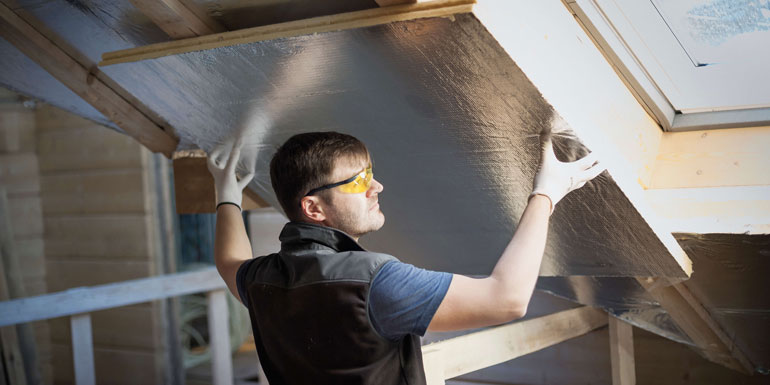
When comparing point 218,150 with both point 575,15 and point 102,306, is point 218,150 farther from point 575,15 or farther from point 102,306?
point 102,306

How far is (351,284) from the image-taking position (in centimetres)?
103

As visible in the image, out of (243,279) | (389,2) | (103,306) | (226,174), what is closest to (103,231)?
(103,306)

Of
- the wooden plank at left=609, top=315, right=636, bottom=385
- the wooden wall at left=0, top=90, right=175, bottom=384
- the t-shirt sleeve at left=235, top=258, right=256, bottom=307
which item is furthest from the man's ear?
the wooden wall at left=0, top=90, right=175, bottom=384

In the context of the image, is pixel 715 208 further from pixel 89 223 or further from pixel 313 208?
pixel 89 223

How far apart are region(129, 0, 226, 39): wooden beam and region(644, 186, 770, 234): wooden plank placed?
91 cm

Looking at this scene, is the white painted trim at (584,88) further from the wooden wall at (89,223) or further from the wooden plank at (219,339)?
the wooden wall at (89,223)

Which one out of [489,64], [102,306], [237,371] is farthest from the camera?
[237,371]

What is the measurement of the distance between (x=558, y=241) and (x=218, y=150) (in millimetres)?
806

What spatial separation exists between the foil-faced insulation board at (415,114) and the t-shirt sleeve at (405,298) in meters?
0.31

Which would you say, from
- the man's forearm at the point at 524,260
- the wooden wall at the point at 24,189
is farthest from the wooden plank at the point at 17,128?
the man's forearm at the point at 524,260

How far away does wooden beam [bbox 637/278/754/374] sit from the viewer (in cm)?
163

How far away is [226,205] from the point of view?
1558 millimetres

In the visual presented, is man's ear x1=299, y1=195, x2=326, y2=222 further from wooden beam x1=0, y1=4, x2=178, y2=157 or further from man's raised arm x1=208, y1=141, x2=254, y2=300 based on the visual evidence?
wooden beam x1=0, y1=4, x2=178, y2=157

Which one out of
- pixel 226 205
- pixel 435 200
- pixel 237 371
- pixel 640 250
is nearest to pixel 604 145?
pixel 640 250
